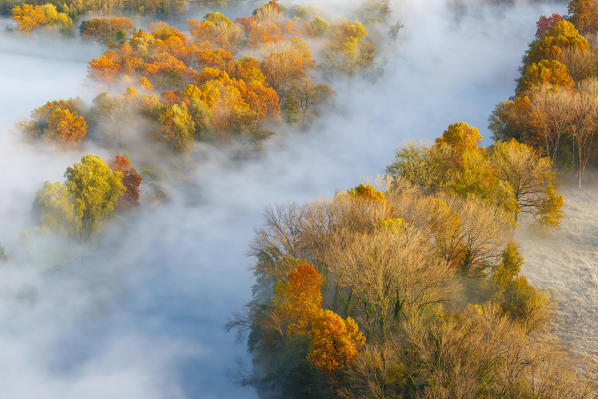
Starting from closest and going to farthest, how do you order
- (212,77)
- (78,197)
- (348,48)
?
1. (78,197)
2. (212,77)
3. (348,48)

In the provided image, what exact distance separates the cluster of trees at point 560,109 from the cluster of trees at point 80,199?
2042 inches

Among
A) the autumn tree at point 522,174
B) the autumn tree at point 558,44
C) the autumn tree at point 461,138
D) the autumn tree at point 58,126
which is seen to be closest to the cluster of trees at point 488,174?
the autumn tree at point 522,174

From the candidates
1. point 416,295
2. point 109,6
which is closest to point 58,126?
point 109,6

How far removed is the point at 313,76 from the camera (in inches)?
4326

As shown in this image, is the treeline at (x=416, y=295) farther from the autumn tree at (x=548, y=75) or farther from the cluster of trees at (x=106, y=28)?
the cluster of trees at (x=106, y=28)

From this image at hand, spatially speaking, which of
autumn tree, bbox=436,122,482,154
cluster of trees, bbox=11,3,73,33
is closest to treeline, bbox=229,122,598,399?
autumn tree, bbox=436,122,482,154

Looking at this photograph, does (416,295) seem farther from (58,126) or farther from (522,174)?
(58,126)

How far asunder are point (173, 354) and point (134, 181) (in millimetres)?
29296

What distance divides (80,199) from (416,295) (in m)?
46.3

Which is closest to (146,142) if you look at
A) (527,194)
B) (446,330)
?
(527,194)

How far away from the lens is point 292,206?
1882 inches

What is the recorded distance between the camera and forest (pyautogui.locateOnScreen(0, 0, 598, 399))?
33.4 m

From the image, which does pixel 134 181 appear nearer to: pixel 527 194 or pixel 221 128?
pixel 221 128

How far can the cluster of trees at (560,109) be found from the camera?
5647 centimetres
